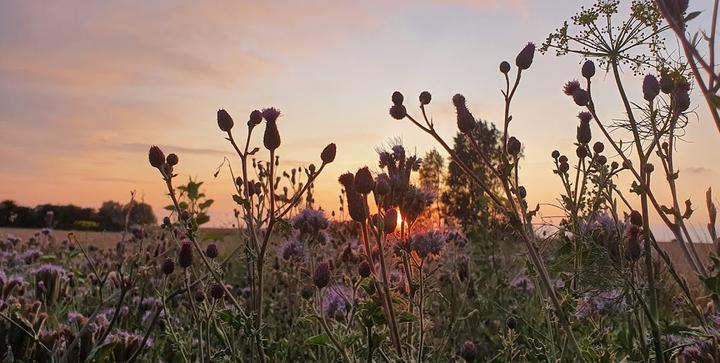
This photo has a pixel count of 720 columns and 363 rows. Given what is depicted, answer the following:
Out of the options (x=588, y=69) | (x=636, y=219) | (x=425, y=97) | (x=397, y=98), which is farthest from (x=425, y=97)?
(x=636, y=219)

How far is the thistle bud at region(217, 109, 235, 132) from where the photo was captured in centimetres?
292

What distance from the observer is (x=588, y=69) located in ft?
9.10

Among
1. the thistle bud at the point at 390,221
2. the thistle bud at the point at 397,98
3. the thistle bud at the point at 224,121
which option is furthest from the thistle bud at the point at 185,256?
the thistle bud at the point at 397,98

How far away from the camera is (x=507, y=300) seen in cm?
673

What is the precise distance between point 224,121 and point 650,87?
180 centimetres

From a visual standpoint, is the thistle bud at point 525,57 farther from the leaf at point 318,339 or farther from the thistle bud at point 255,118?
the leaf at point 318,339

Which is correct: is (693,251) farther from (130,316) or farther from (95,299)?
(95,299)

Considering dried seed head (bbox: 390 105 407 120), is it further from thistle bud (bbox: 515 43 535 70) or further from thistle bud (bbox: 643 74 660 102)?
thistle bud (bbox: 643 74 660 102)

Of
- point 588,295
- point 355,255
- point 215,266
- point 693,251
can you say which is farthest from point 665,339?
point 355,255

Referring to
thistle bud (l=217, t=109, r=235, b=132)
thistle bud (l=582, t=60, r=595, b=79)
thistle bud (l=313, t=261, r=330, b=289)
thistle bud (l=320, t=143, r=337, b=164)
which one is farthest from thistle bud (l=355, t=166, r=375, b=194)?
thistle bud (l=582, t=60, r=595, b=79)

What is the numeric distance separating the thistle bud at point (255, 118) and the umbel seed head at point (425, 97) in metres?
0.74

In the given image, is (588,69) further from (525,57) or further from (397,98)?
(397,98)

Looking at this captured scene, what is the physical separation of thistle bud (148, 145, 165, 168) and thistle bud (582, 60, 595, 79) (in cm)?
187

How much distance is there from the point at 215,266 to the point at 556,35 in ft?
5.72
